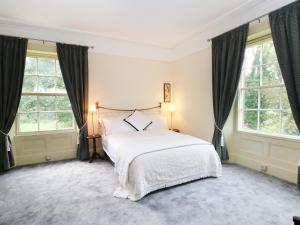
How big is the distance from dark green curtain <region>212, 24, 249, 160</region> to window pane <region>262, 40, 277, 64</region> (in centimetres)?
36

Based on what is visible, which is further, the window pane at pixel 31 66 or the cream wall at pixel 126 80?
the cream wall at pixel 126 80

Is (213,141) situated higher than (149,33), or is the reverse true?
(149,33)

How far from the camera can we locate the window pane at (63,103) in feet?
13.4

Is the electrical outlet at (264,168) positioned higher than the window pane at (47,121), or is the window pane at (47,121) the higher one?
the window pane at (47,121)

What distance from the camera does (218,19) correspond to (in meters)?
3.53

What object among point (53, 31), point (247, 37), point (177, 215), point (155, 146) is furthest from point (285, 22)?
point (53, 31)

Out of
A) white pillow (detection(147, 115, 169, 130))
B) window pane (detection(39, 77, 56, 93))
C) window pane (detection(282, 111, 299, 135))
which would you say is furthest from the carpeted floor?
window pane (detection(39, 77, 56, 93))

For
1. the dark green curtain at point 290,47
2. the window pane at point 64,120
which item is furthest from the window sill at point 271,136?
the window pane at point 64,120

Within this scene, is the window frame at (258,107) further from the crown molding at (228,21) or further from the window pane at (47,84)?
the window pane at (47,84)

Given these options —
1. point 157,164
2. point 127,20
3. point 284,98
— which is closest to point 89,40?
point 127,20

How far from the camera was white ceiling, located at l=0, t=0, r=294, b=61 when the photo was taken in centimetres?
295

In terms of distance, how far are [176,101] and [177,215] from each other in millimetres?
3442

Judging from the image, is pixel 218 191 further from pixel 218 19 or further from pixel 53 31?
pixel 53 31

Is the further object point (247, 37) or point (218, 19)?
point (218, 19)
